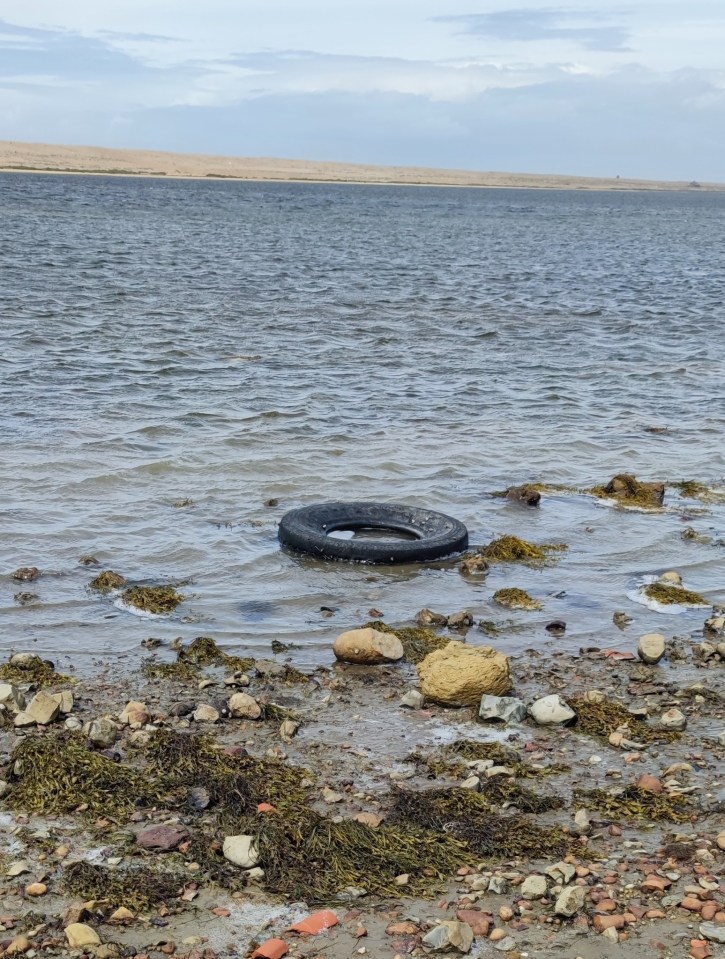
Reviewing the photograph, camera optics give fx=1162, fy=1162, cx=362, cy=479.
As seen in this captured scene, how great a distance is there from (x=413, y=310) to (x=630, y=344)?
23.9 feet

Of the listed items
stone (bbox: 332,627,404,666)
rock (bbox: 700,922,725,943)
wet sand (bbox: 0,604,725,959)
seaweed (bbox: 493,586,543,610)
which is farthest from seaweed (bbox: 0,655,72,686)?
rock (bbox: 700,922,725,943)

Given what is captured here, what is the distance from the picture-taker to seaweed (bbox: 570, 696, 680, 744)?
7711 mm

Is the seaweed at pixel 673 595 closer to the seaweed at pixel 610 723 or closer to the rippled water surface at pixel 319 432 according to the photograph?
the rippled water surface at pixel 319 432

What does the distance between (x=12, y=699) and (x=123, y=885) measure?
97.3 inches

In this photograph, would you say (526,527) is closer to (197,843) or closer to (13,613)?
(13,613)

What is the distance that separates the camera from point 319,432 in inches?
703

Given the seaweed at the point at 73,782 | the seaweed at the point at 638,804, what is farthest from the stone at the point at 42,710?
the seaweed at the point at 638,804

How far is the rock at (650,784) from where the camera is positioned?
22.6ft

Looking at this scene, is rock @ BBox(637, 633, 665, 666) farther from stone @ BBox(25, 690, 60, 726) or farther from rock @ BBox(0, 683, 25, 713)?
rock @ BBox(0, 683, 25, 713)

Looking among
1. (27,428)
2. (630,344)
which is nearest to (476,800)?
(27,428)

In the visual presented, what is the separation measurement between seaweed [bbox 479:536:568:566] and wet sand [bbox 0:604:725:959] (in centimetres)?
272

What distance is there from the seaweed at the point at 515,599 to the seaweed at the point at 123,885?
210 inches

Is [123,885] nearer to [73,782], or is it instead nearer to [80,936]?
[80,936]

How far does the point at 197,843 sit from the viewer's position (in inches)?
245
